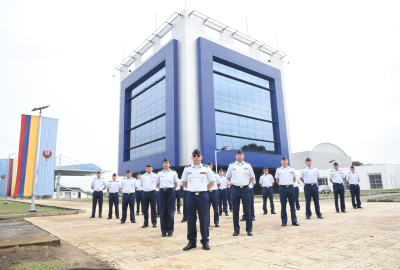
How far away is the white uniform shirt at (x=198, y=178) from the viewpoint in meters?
→ 5.35

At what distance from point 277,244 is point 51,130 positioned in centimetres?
1588

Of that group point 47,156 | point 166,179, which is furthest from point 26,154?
point 166,179

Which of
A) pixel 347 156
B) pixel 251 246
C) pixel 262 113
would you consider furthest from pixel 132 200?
pixel 347 156

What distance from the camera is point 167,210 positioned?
274 inches

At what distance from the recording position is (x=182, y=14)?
116ft

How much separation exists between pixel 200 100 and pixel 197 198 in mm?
28886

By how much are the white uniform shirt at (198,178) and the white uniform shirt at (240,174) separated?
4.16ft

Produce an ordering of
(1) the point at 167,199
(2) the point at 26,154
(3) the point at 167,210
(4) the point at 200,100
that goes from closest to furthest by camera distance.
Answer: (3) the point at 167,210 < (1) the point at 167,199 < (2) the point at 26,154 < (4) the point at 200,100

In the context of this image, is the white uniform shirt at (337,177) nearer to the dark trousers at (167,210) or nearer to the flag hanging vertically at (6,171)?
the dark trousers at (167,210)

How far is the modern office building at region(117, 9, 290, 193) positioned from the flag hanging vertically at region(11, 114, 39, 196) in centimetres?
1824

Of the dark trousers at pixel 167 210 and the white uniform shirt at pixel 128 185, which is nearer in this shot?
the dark trousers at pixel 167 210

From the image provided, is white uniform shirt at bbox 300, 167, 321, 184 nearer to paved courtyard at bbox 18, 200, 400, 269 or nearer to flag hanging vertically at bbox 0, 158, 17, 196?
paved courtyard at bbox 18, 200, 400, 269

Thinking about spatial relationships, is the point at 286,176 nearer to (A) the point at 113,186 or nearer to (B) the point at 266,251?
(B) the point at 266,251

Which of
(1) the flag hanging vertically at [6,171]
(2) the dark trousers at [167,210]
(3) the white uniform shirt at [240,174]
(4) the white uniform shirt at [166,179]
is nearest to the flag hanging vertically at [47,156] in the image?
(4) the white uniform shirt at [166,179]
